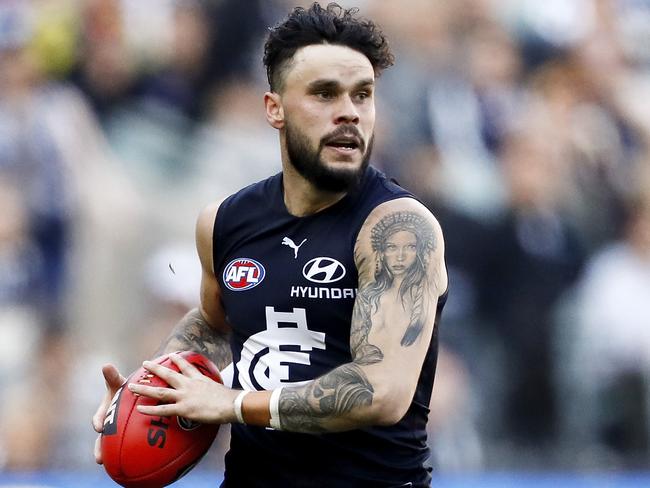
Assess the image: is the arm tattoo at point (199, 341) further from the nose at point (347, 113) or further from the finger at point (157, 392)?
the nose at point (347, 113)

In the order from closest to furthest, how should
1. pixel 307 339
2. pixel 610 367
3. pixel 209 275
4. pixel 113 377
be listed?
1. pixel 307 339
2. pixel 113 377
3. pixel 209 275
4. pixel 610 367

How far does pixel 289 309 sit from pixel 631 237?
18.3 ft

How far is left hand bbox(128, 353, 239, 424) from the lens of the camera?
3.85 metres

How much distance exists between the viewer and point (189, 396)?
3887mm

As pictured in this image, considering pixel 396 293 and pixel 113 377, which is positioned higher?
pixel 396 293

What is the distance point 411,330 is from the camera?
381 cm

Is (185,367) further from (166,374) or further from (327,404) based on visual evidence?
(327,404)

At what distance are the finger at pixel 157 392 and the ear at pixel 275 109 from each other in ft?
3.58

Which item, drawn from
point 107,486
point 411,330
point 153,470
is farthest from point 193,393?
point 107,486

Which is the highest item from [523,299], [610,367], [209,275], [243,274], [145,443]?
[523,299]

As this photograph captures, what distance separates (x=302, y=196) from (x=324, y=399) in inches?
33.8

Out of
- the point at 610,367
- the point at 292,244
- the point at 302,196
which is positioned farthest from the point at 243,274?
the point at 610,367

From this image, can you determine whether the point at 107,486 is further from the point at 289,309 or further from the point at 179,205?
the point at 289,309

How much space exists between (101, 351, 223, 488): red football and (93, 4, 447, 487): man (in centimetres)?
9
